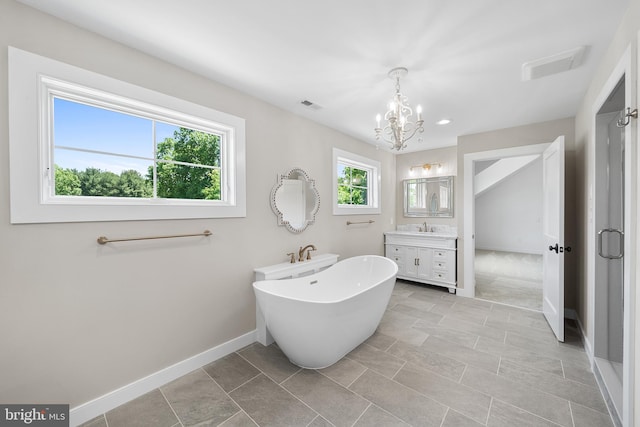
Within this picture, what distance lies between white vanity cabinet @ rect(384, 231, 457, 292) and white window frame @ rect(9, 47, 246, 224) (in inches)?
131

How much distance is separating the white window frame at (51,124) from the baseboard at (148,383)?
116cm

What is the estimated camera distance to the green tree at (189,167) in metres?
2.07

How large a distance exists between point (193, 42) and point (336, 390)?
2.63 m

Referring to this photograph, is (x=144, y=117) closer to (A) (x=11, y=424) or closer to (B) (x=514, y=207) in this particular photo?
(A) (x=11, y=424)

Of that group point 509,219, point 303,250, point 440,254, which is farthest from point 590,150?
point 509,219

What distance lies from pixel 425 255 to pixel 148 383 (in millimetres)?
3807

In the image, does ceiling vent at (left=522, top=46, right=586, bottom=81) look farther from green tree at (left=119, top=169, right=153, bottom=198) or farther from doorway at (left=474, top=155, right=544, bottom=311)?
doorway at (left=474, top=155, right=544, bottom=311)

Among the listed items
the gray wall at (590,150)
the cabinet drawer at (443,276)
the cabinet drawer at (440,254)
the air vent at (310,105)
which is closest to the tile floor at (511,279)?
the cabinet drawer at (443,276)

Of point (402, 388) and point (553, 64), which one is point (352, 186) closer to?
point (553, 64)

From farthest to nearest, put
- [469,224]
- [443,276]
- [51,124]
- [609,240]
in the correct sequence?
[443,276], [469,224], [609,240], [51,124]

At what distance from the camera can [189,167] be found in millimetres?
2234

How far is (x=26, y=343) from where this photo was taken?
142 cm

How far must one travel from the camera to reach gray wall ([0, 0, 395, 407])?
55.2 inches

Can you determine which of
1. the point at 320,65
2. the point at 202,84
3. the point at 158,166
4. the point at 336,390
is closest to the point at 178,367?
the point at 336,390
